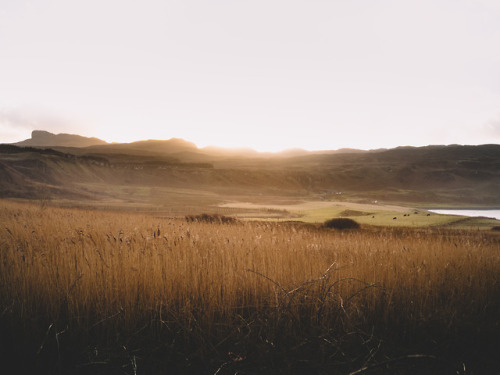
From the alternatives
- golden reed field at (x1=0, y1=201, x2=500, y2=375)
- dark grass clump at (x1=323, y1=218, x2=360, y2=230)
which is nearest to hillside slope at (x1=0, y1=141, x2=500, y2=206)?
dark grass clump at (x1=323, y1=218, x2=360, y2=230)

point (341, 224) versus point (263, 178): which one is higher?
point (263, 178)

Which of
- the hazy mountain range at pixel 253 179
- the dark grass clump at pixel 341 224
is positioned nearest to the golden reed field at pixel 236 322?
the dark grass clump at pixel 341 224

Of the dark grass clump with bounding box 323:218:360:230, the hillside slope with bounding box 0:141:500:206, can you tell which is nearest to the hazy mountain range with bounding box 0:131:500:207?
the hillside slope with bounding box 0:141:500:206

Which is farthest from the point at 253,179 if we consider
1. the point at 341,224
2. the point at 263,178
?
the point at 341,224

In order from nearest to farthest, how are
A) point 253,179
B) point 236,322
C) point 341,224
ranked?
point 236,322 < point 341,224 < point 253,179

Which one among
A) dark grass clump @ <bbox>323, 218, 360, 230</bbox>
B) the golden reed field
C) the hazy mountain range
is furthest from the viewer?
the hazy mountain range

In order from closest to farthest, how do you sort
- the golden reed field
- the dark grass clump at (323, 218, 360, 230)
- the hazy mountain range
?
the golden reed field < the dark grass clump at (323, 218, 360, 230) < the hazy mountain range

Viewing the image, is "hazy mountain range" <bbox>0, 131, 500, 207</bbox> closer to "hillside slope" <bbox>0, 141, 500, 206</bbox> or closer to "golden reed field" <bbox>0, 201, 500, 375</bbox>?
"hillside slope" <bbox>0, 141, 500, 206</bbox>

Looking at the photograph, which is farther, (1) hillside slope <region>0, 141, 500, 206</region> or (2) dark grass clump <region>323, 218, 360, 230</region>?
(1) hillside slope <region>0, 141, 500, 206</region>

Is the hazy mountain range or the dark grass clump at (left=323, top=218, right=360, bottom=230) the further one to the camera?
the hazy mountain range

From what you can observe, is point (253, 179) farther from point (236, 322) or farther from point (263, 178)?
point (236, 322)

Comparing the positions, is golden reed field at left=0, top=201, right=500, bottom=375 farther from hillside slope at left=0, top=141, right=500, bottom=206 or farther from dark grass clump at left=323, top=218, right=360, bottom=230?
hillside slope at left=0, top=141, right=500, bottom=206

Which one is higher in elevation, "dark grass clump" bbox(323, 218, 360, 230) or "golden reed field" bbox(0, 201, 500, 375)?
"golden reed field" bbox(0, 201, 500, 375)

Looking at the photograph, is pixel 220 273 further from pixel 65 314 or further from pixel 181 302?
pixel 65 314
